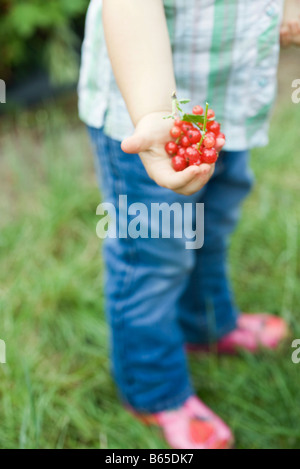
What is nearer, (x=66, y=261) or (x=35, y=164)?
(x=66, y=261)

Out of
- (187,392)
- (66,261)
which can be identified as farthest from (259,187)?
(187,392)

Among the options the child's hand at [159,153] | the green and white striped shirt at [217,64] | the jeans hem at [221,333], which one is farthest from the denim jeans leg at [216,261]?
the child's hand at [159,153]

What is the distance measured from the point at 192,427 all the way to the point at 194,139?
2.15 ft

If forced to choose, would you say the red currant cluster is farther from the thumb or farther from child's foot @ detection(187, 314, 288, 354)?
child's foot @ detection(187, 314, 288, 354)

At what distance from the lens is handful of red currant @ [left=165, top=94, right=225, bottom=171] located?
1.93ft

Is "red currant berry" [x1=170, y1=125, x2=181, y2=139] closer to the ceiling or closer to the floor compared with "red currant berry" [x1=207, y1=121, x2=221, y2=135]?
closer to the floor

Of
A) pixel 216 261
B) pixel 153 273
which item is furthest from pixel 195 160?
pixel 216 261

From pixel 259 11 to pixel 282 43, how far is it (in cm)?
8

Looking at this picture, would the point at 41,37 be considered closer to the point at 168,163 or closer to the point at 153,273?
the point at 153,273

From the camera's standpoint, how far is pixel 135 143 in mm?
607

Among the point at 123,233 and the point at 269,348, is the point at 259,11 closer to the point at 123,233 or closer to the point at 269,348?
the point at 123,233

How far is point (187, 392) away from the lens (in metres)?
1.08

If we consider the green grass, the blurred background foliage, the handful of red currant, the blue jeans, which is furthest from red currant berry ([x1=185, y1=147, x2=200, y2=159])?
the blurred background foliage

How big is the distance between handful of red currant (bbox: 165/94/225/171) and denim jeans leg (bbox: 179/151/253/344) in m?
0.33
